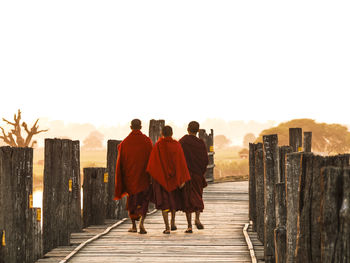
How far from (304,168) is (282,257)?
1.99m

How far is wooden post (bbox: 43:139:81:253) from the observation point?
957 centimetres

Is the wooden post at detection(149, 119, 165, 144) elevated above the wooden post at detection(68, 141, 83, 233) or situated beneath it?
elevated above

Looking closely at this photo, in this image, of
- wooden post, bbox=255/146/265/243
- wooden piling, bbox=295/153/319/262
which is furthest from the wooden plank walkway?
wooden piling, bbox=295/153/319/262

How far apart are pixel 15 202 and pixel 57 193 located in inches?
57.2

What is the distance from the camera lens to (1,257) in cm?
802

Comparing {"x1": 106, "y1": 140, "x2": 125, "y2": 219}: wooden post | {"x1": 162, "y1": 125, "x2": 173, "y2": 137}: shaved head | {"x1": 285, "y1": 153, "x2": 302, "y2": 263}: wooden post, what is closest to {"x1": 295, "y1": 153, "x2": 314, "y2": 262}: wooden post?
{"x1": 285, "y1": 153, "x2": 302, "y2": 263}: wooden post

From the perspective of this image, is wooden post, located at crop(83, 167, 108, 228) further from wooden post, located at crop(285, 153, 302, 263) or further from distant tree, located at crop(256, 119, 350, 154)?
distant tree, located at crop(256, 119, 350, 154)

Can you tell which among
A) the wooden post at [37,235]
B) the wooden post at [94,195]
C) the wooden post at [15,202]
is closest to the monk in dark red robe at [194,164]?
the wooden post at [94,195]

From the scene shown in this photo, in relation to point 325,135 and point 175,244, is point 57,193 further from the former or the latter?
point 325,135

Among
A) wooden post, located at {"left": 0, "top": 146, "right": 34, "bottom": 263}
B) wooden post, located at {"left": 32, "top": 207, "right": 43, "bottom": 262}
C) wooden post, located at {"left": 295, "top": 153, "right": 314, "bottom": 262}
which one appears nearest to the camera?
wooden post, located at {"left": 295, "top": 153, "right": 314, "bottom": 262}

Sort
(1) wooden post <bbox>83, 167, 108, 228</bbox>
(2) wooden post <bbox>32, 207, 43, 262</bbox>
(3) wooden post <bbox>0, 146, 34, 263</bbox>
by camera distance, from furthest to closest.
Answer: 1. (1) wooden post <bbox>83, 167, 108, 228</bbox>
2. (2) wooden post <bbox>32, 207, 43, 262</bbox>
3. (3) wooden post <bbox>0, 146, 34, 263</bbox>

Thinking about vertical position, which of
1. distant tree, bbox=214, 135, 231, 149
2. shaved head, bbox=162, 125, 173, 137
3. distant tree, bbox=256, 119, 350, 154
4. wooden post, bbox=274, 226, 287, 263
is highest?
distant tree, bbox=214, 135, 231, 149

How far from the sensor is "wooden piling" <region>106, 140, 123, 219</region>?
12.4 metres

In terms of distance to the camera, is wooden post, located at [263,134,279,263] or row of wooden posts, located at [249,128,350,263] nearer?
row of wooden posts, located at [249,128,350,263]
